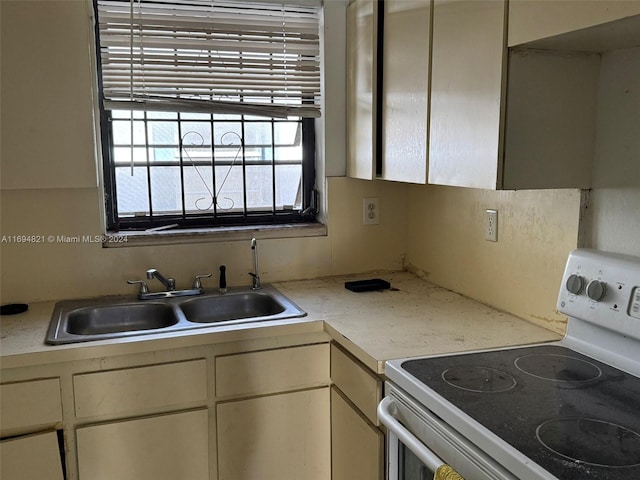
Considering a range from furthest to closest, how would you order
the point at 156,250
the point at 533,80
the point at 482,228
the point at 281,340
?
1. the point at 156,250
2. the point at 482,228
3. the point at 281,340
4. the point at 533,80

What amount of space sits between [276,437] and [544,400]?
3.14 ft

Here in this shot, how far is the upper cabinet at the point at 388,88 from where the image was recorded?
1754mm

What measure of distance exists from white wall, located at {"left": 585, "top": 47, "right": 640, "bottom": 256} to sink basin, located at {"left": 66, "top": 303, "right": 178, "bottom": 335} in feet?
4.66

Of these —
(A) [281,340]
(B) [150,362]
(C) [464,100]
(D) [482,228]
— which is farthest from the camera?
(D) [482,228]

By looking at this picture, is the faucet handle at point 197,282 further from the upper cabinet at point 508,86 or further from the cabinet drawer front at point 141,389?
the upper cabinet at point 508,86

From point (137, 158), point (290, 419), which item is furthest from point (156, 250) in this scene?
point (290, 419)

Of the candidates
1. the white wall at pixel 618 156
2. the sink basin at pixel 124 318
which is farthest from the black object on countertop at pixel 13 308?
the white wall at pixel 618 156

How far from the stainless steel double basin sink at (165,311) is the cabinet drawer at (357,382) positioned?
0.69 ft

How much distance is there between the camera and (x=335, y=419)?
1876mm

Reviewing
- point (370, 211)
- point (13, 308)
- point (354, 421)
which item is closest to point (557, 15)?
point (354, 421)

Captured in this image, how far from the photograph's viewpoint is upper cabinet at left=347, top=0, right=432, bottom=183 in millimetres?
1754

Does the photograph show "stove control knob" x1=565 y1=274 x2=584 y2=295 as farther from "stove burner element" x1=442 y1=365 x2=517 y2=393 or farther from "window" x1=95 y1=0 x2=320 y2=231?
"window" x1=95 y1=0 x2=320 y2=231

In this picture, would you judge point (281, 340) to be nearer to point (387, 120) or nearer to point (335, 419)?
point (335, 419)

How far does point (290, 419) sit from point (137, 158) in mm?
1191
